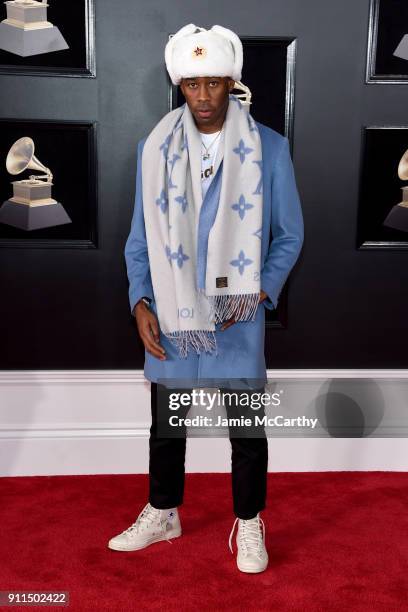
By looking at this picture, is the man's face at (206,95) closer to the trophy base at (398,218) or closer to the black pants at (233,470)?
the black pants at (233,470)

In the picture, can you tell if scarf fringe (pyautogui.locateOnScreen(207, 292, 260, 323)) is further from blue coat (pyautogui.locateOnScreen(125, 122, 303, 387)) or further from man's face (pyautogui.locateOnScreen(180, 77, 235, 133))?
man's face (pyautogui.locateOnScreen(180, 77, 235, 133))

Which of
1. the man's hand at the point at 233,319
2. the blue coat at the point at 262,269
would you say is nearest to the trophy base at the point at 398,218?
the blue coat at the point at 262,269

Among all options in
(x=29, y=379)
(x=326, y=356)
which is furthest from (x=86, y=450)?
(x=326, y=356)

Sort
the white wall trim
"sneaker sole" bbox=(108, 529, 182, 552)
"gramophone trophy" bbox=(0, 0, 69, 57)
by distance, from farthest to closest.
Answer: the white wall trim
"gramophone trophy" bbox=(0, 0, 69, 57)
"sneaker sole" bbox=(108, 529, 182, 552)

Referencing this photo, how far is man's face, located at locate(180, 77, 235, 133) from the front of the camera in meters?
2.32

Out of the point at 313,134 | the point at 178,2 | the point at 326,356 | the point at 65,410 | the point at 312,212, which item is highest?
the point at 178,2

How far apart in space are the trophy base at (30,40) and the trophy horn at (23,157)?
347 mm

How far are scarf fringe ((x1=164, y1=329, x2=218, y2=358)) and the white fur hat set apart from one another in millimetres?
823

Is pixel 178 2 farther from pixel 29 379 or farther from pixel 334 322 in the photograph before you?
pixel 29 379

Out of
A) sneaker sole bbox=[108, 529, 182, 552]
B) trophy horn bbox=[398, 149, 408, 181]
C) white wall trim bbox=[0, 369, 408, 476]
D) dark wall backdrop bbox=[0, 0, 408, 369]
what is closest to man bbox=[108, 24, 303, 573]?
sneaker sole bbox=[108, 529, 182, 552]

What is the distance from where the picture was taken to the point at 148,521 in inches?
108

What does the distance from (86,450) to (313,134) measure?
5.64ft

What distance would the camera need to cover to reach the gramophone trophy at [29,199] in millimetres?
3066

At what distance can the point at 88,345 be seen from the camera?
3.28 meters
